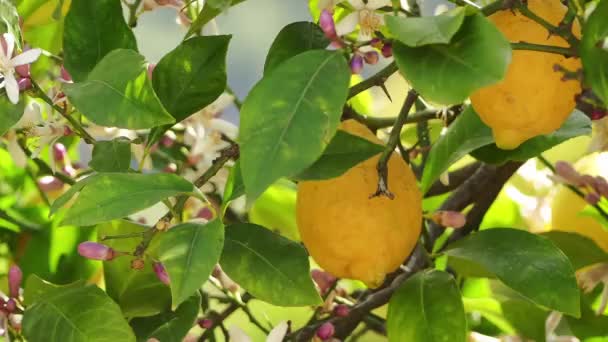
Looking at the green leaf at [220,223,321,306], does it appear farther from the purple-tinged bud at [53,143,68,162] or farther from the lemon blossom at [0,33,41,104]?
the purple-tinged bud at [53,143,68,162]

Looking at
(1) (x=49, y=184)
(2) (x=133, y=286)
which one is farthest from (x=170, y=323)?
(1) (x=49, y=184)

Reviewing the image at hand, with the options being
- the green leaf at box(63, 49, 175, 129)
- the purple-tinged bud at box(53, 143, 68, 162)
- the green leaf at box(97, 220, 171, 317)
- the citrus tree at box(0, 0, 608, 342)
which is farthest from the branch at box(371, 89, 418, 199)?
the purple-tinged bud at box(53, 143, 68, 162)

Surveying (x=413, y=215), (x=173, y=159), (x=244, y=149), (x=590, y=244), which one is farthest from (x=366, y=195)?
(x=173, y=159)

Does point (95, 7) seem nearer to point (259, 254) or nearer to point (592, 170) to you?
point (259, 254)

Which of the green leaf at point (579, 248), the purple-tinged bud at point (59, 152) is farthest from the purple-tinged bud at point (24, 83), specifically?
the green leaf at point (579, 248)

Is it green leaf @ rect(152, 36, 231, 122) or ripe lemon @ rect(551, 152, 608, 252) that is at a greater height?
green leaf @ rect(152, 36, 231, 122)

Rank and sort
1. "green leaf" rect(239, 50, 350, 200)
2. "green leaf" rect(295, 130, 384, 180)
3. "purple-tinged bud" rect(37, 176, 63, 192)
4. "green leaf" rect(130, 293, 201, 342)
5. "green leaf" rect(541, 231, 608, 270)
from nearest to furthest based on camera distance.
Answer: "green leaf" rect(239, 50, 350, 200) → "green leaf" rect(295, 130, 384, 180) → "green leaf" rect(130, 293, 201, 342) → "green leaf" rect(541, 231, 608, 270) → "purple-tinged bud" rect(37, 176, 63, 192)

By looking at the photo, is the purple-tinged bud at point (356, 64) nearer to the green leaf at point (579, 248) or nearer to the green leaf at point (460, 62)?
the green leaf at point (460, 62)
